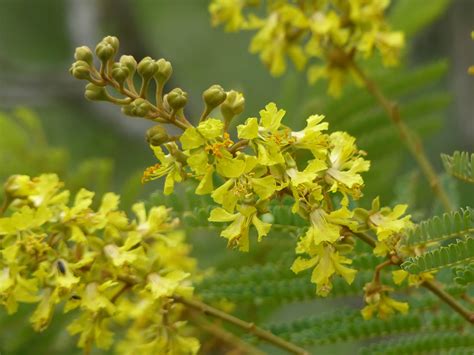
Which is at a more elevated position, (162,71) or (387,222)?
(162,71)

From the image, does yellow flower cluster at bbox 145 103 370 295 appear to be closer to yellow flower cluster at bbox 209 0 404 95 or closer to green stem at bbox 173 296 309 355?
green stem at bbox 173 296 309 355

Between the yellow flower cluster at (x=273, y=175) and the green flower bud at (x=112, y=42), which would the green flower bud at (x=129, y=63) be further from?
the yellow flower cluster at (x=273, y=175)

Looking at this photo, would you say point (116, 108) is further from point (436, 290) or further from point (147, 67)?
point (436, 290)

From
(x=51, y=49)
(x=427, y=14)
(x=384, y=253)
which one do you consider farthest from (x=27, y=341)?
(x=51, y=49)

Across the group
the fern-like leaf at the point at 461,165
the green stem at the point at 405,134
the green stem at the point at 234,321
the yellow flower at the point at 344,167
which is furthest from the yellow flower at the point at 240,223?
the green stem at the point at 405,134

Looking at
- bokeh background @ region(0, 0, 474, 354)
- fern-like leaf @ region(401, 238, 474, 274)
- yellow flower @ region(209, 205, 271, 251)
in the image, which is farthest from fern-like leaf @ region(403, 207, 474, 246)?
bokeh background @ region(0, 0, 474, 354)

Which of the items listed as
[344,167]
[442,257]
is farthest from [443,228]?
[344,167]

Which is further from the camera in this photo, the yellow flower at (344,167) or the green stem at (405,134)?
the green stem at (405,134)
